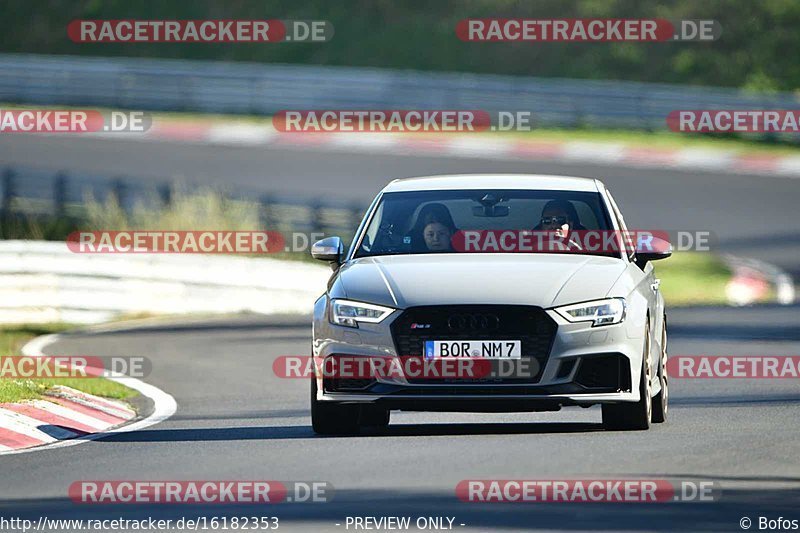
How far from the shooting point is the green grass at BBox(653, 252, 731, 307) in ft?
90.1

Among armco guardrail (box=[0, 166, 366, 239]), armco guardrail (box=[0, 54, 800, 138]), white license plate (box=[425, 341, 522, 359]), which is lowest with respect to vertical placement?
white license plate (box=[425, 341, 522, 359])

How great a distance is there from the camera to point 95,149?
40.6 m

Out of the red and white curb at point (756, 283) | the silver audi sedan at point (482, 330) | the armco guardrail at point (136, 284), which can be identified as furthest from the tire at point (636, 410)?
the red and white curb at point (756, 283)

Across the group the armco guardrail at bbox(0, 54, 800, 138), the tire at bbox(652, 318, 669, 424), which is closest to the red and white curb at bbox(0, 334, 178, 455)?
the tire at bbox(652, 318, 669, 424)

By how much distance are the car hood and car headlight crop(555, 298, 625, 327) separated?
5 cm

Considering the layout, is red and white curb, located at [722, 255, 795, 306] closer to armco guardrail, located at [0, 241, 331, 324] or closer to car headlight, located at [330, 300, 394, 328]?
armco guardrail, located at [0, 241, 331, 324]

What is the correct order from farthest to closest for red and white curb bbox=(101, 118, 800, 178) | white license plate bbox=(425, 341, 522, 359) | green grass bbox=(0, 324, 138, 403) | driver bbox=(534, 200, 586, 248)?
red and white curb bbox=(101, 118, 800, 178), green grass bbox=(0, 324, 138, 403), driver bbox=(534, 200, 586, 248), white license plate bbox=(425, 341, 522, 359)

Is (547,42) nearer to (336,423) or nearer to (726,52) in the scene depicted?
(726,52)

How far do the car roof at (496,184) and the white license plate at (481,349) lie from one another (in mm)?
1755

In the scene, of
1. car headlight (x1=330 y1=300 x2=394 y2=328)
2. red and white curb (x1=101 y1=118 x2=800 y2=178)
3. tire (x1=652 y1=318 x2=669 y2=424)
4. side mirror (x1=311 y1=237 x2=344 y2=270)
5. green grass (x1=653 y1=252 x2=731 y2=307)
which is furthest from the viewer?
red and white curb (x1=101 y1=118 x2=800 y2=178)

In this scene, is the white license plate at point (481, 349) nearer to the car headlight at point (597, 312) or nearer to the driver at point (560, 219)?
the car headlight at point (597, 312)

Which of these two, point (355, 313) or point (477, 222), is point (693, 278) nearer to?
point (477, 222)

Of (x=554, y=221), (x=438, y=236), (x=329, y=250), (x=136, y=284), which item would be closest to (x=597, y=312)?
(x=554, y=221)

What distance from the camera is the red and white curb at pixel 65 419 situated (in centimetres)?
1189
